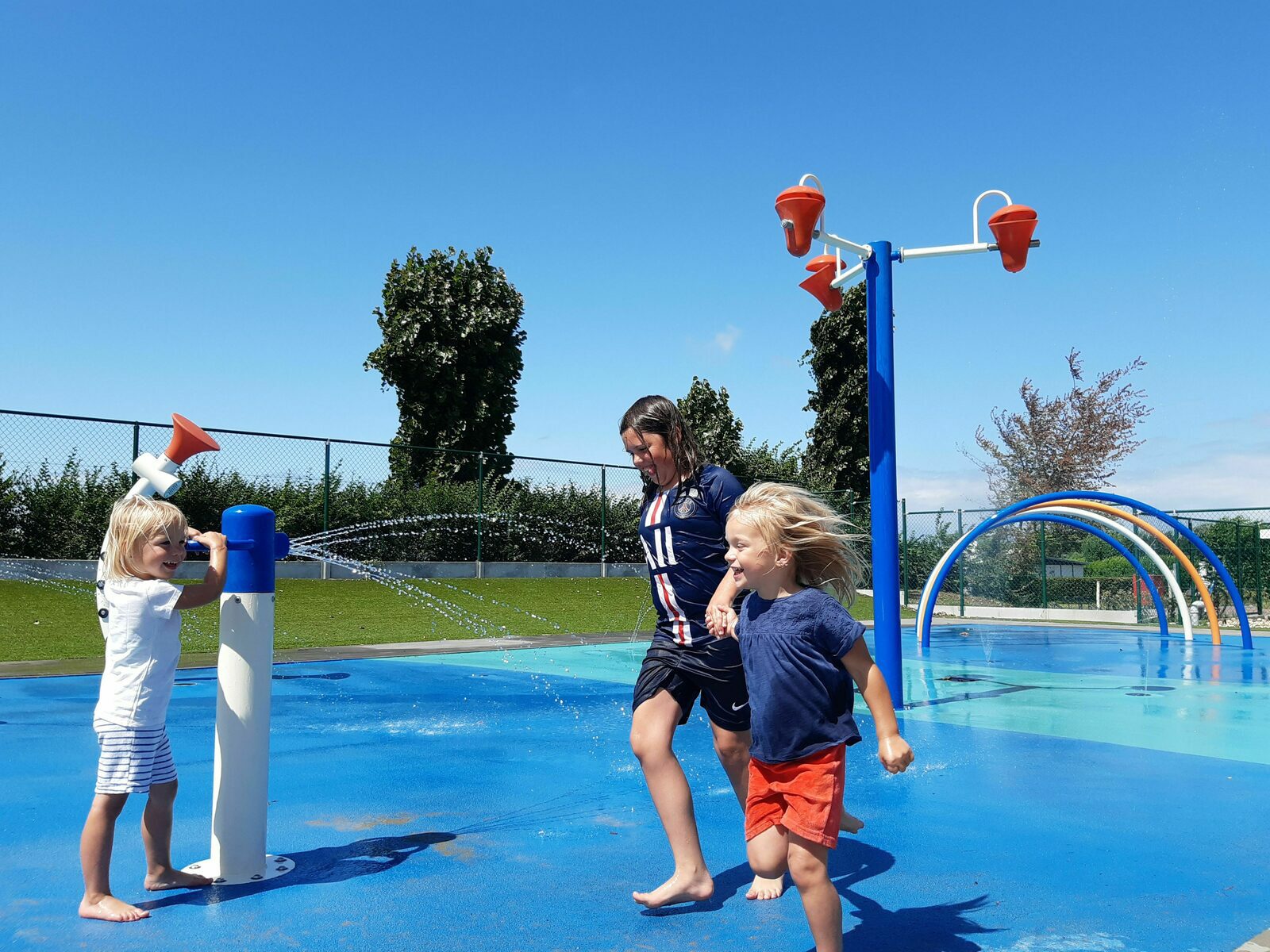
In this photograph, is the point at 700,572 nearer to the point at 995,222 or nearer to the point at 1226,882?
the point at 1226,882

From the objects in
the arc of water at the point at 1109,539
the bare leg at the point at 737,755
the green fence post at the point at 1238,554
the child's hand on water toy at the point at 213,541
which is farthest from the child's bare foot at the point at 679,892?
the green fence post at the point at 1238,554

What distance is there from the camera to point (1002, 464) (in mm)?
32281

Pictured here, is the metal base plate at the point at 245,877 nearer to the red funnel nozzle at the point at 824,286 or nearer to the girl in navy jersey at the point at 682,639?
the girl in navy jersey at the point at 682,639

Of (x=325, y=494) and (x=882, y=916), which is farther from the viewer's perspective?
(x=325, y=494)

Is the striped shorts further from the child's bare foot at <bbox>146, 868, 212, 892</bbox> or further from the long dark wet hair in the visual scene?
the long dark wet hair

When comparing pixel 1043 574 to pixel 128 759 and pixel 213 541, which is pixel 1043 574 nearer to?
pixel 213 541

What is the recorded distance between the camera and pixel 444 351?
27.6 m

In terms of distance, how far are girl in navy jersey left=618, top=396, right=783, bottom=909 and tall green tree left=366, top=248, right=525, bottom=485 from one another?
79.6ft

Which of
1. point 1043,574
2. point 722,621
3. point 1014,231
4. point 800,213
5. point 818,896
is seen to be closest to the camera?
point 818,896

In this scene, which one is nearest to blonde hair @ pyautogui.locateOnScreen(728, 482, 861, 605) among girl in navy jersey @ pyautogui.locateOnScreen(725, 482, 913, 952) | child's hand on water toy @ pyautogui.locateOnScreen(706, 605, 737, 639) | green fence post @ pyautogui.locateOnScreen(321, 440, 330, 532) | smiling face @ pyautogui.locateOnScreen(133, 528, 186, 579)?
girl in navy jersey @ pyautogui.locateOnScreen(725, 482, 913, 952)

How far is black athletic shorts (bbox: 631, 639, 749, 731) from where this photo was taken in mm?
3473

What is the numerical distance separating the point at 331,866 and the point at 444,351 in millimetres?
24738

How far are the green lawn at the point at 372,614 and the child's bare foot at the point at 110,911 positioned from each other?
22.9ft

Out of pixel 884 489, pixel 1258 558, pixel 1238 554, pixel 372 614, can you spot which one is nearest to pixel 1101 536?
pixel 1238 554
